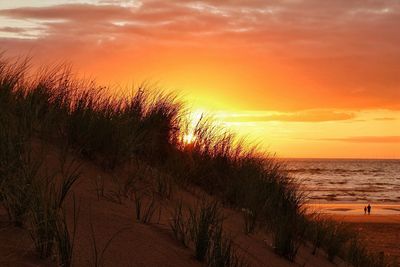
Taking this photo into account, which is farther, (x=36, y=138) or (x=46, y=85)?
(x=46, y=85)

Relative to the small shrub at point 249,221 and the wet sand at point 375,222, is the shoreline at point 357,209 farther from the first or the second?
the small shrub at point 249,221

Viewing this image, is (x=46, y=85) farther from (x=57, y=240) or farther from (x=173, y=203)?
(x=57, y=240)

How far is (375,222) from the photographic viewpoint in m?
22.2

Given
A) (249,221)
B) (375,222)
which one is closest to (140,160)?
(249,221)

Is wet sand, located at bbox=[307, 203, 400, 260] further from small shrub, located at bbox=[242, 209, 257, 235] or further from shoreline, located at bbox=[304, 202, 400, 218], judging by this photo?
small shrub, located at bbox=[242, 209, 257, 235]

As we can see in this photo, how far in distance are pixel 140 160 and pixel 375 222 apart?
18.8m

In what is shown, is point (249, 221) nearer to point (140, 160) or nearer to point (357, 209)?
point (140, 160)

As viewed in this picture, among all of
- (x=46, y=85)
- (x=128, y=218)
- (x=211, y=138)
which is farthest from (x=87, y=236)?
(x=211, y=138)

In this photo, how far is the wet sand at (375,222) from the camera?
1517 centimetres

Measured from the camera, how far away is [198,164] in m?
7.18

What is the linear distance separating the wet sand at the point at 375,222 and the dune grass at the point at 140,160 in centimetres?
323

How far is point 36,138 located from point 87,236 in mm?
2119

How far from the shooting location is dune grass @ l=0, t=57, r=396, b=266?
9.59 ft

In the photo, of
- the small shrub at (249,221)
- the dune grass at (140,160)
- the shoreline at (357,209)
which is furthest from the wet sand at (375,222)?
the small shrub at (249,221)
